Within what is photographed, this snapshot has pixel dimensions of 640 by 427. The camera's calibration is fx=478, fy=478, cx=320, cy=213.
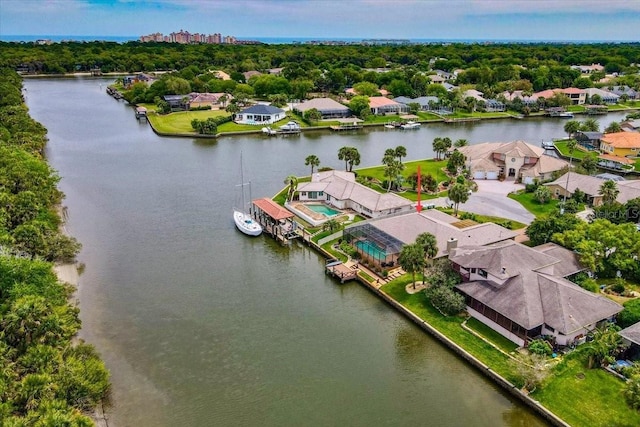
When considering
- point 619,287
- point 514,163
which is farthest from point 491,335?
point 514,163

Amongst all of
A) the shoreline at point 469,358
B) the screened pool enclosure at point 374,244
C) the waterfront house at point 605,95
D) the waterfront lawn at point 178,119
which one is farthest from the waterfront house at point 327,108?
the shoreline at point 469,358

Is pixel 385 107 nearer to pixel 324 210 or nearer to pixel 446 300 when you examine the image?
pixel 324 210

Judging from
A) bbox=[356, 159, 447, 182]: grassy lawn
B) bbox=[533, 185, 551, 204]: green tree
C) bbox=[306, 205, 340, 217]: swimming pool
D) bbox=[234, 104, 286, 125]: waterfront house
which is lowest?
bbox=[306, 205, 340, 217]: swimming pool

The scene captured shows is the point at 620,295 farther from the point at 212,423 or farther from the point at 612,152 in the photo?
the point at 612,152

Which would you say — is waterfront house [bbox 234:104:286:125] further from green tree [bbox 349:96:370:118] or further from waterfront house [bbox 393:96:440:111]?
waterfront house [bbox 393:96:440:111]

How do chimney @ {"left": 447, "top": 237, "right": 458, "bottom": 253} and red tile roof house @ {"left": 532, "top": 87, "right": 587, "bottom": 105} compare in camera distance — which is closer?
chimney @ {"left": 447, "top": 237, "right": 458, "bottom": 253}

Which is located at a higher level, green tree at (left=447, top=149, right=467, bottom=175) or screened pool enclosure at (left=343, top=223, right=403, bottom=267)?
green tree at (left=447, top=149, right=467, bottom=175)

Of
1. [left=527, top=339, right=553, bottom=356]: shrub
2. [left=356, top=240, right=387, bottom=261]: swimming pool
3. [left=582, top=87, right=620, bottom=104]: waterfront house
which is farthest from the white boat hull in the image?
[left=582, top=87, right=620, bottom=104]: waterfront house

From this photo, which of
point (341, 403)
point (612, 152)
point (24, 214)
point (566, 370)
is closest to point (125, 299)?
point (24, 214)
